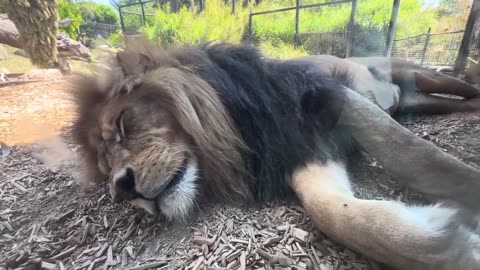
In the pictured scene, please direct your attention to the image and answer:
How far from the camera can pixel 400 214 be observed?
0.80 meters

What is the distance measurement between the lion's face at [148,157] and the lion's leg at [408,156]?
576 mm

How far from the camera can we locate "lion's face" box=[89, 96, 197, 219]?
1070mm

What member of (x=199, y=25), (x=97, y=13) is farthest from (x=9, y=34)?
(x=199, y=25)

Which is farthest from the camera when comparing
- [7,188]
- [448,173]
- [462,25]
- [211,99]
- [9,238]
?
[7,188]

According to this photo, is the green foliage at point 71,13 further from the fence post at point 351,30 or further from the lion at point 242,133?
the fence post at point 351,30

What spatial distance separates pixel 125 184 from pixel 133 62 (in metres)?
0.49

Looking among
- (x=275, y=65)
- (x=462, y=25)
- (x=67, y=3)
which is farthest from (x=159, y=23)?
(x=462, y=25)

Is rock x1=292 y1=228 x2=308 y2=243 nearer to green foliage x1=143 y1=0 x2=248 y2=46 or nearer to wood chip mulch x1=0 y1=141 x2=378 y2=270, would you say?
wood chip mulch x1=0 y1=141 x2=378 y2=270

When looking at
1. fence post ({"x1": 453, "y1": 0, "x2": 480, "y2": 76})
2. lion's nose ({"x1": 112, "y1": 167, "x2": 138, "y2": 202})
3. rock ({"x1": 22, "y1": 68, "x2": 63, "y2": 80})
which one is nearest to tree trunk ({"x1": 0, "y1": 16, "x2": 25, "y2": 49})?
rock ({"x1": 22, "y1": 68, "x2": 63, "y2": 80})

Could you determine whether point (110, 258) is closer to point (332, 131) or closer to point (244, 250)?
point (244, 250)

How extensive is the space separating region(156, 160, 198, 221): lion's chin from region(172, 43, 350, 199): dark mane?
0.72ft

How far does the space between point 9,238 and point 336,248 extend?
3.48ft

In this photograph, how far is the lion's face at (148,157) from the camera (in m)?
1.07

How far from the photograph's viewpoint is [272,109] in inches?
51.4
